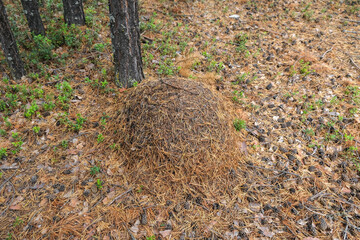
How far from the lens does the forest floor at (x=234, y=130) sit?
2.73 meters

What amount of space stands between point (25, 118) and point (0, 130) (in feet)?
1.29

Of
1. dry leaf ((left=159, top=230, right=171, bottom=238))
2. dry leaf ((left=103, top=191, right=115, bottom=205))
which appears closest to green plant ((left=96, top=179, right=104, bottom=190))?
dry leaf ((left=103, top=191, right=115, bottom=205))

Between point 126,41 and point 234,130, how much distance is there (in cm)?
244

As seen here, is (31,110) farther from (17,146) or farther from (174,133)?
(174,133)

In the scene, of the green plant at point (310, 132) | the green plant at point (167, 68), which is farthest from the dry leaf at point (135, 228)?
the green plant at point (310, 132)

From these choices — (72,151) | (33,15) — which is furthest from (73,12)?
(72,151)

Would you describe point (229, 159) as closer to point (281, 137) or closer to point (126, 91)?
point (281, 137)

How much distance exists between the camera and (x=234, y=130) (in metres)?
3.71

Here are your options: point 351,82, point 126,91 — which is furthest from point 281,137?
point 126,91

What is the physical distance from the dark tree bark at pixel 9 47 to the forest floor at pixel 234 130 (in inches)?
7.2

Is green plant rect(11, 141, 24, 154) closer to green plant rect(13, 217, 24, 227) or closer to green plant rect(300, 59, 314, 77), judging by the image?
green plant rect(13, 217, 24, 227)

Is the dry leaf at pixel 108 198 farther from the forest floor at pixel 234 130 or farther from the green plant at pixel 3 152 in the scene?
the green plant at pixel 3 152

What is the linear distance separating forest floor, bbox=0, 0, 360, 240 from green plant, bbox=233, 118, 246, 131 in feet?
0.41

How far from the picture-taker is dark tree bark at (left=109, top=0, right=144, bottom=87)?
3523 millimetres
